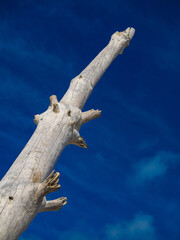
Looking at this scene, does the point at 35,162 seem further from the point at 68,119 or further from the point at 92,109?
the point at 92,109

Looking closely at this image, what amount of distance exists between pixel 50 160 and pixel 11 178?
26.9 inches

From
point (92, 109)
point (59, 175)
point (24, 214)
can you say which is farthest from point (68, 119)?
point (24, 214)

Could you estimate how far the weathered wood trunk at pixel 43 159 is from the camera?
3318 mm

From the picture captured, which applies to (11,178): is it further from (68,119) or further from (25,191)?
(68,119)

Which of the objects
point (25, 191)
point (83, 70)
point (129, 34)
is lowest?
point (25, 191)

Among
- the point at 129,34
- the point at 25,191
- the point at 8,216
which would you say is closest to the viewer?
the point at 8,216

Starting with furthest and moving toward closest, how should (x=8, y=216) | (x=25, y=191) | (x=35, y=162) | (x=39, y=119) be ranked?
(x=39, y=119), (x=35, y=162), (x=25, y=191), (x=8, y=216)

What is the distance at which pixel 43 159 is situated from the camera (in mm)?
3984

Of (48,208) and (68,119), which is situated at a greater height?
(68,119)

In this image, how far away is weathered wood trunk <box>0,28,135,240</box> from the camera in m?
3.32

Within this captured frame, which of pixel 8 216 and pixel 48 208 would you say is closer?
pixel 8 216

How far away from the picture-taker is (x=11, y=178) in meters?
3.62

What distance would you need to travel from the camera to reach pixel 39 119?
15.6 feet

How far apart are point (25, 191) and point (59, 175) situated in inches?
19.3
